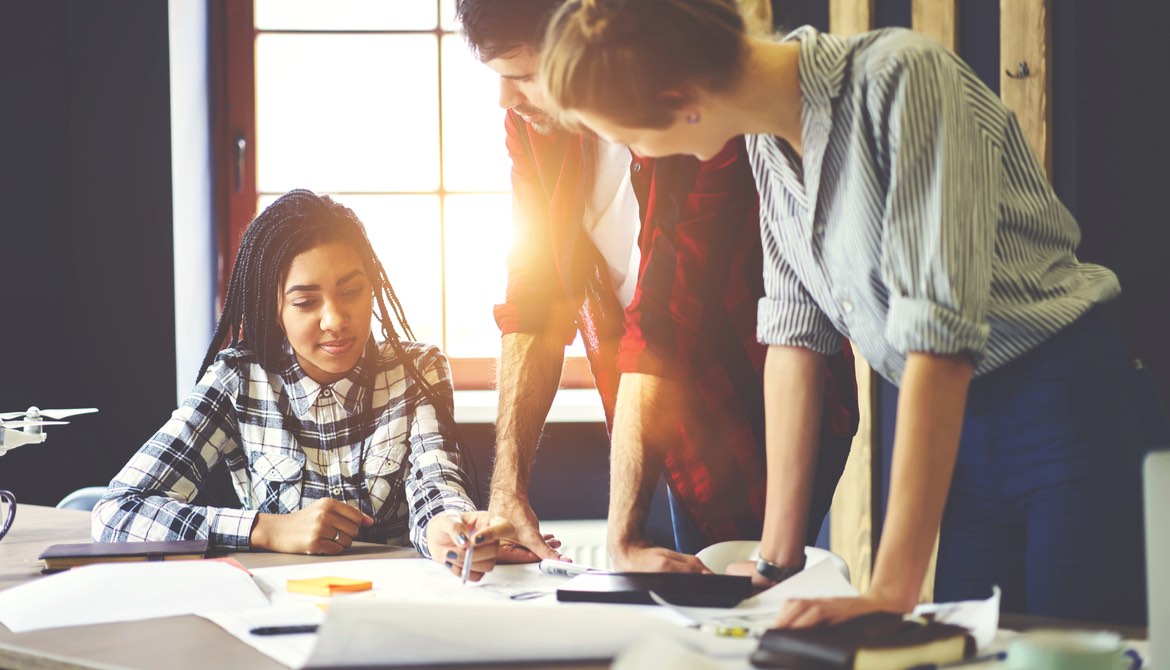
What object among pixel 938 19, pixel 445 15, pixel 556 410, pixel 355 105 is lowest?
pixel 556 410

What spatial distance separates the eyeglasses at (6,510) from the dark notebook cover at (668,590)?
3.15 feet

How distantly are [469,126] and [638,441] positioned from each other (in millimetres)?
1824

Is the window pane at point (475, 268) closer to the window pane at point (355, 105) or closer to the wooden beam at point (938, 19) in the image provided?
the window pane at point (355, 105)

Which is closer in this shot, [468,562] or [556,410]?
[468,562]

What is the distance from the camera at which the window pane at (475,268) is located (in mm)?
3127

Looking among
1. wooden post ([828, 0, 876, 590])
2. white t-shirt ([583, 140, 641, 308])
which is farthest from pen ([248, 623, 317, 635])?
wooden post ([828, 0, 876, 590])

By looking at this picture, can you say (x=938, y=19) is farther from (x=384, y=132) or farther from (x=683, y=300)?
(x=384, y=132)

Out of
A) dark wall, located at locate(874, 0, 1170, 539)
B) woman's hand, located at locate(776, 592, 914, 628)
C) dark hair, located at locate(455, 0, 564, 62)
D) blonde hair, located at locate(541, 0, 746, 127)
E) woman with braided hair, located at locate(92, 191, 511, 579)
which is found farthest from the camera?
dark wall, located at locate(874, 0, 1170, 539)

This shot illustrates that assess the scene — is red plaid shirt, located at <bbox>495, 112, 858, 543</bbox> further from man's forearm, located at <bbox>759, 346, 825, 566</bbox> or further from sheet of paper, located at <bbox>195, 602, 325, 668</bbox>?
sheet of paper, located at <bbox>195, 602, 325, 668</bbox>

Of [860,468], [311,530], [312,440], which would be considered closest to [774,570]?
[311,530]

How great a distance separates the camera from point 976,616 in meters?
0.95

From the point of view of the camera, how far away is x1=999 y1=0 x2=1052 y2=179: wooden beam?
232 cm

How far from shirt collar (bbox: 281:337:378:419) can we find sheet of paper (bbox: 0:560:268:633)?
2.09 feet

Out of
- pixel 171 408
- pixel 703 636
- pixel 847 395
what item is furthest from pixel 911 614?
pixel 171 408
